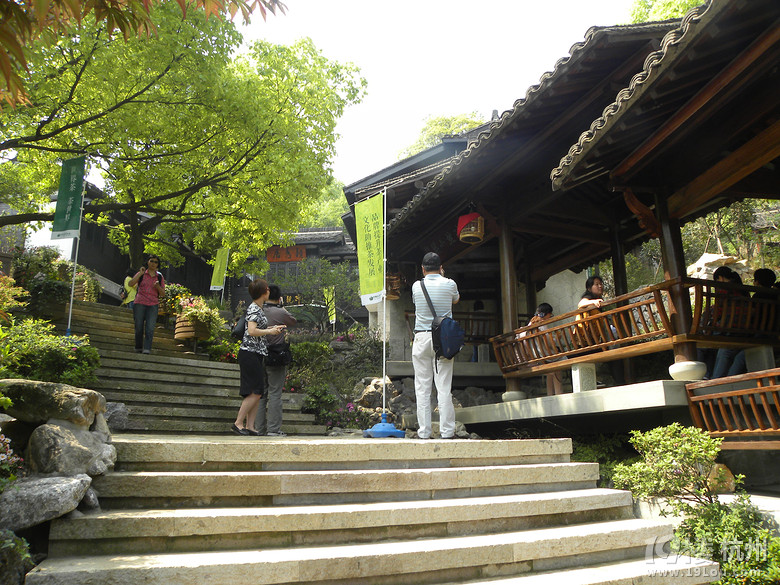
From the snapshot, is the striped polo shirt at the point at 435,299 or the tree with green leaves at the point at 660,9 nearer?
the striped polo shirt at the point at 435,299

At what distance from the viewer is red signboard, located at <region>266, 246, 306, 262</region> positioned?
2489 centimetres

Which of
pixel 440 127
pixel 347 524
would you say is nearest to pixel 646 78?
pixel 347 524

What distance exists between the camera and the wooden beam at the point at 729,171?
5.18 meters

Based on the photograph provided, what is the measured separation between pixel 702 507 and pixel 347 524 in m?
2.80

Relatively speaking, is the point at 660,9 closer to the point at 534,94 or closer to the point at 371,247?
the point at 534,94

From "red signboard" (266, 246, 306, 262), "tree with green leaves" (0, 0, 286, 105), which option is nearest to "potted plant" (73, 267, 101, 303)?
"red signboard" (266, 246, 306, 262)

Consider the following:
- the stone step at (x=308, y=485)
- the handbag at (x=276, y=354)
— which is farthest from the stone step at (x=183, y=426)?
the stone step at (x=308, y=485)

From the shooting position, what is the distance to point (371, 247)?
7930 mm

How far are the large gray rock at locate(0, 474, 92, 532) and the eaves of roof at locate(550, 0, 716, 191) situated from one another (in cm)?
538

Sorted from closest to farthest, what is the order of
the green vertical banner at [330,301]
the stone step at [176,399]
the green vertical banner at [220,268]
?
the stone step at [176,399] → the green vertical banner at [220,268] → the green vertical banner at [330,301]

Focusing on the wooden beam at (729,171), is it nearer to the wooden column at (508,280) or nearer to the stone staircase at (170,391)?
the wooden column at (508,280)

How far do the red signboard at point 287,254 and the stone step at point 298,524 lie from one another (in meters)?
21.6

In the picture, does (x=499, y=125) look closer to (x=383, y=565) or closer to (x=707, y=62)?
(x=707, y=62)

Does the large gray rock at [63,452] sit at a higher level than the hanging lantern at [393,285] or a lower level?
lower
